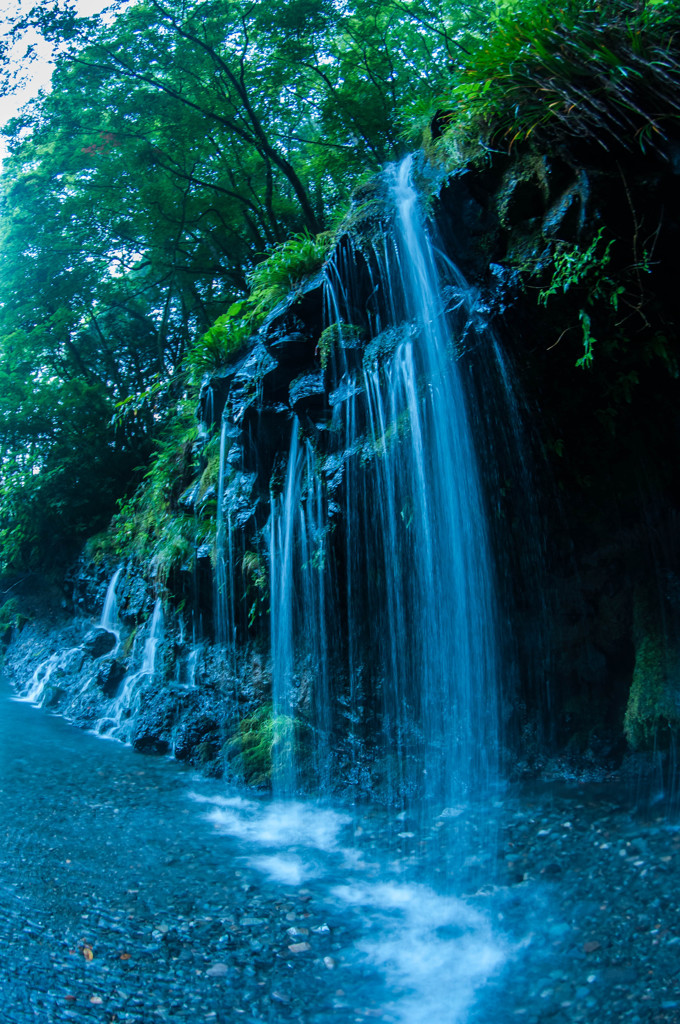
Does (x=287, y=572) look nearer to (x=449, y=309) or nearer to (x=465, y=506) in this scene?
(x=465, y=506)

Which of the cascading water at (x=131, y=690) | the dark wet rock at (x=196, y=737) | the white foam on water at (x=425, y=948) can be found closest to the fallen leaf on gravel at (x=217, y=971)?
the white foam on water at (x=425, y=948)

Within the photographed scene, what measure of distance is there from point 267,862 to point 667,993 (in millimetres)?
2419

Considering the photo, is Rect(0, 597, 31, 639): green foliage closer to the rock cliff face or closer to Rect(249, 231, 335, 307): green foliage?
the rock cliff face

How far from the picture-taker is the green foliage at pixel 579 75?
4.20 m

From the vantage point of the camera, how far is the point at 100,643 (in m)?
9.04

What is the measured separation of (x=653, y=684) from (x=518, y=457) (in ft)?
5.88

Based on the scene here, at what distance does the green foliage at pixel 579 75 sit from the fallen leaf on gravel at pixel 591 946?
4404mm

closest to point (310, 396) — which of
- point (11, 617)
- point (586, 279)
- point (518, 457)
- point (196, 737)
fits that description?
point (518, 457)

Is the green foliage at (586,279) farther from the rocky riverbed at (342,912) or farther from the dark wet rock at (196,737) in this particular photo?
the dark wet rock at (196,737)

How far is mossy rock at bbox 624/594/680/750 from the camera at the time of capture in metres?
4.28

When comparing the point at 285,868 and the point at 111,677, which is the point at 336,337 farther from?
the point at 111,677

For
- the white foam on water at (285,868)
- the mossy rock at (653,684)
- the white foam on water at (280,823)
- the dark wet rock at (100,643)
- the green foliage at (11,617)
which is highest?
the green foliage at (11,617)

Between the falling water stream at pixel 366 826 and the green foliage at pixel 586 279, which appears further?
the green foliage at pixel 586 279

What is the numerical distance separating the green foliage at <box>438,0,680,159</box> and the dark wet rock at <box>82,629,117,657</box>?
7.44 meters
